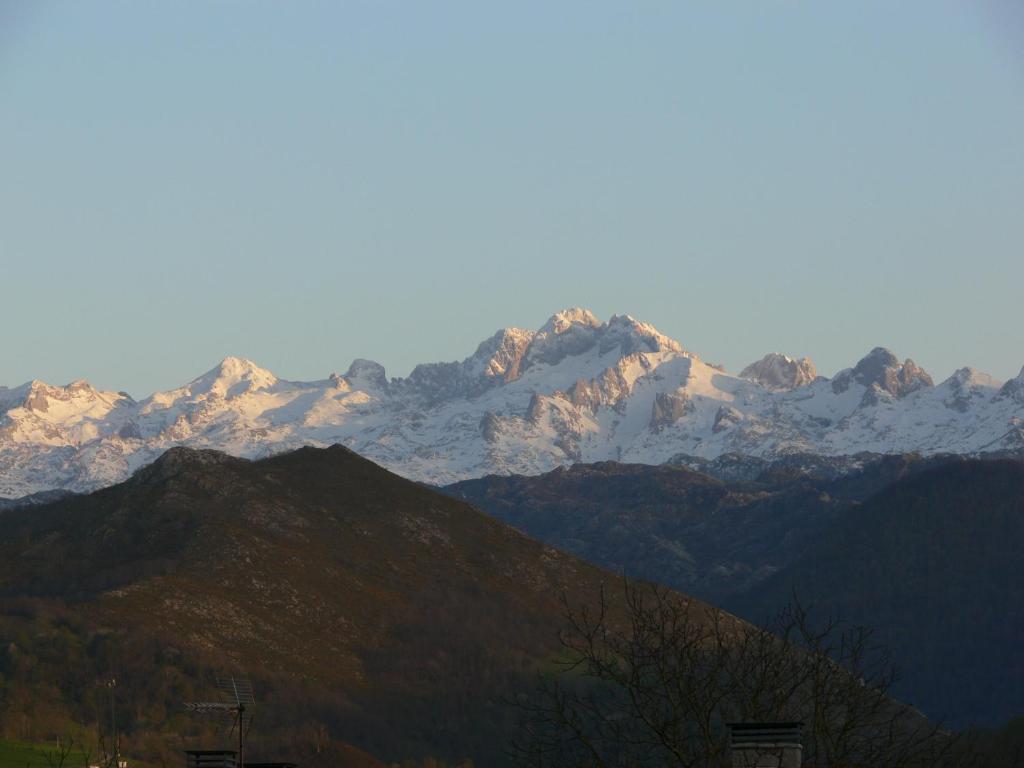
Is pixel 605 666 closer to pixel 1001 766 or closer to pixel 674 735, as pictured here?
pixel 674 735

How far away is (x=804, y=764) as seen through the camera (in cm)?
5597

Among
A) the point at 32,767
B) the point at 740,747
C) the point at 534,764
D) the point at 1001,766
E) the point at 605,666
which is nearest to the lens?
the point at 740,747

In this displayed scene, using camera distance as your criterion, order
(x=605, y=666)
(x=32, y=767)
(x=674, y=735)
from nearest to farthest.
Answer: (x=674, y=735) < (x=605, y=666) < (x=32, y=767)

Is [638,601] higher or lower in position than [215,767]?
higher

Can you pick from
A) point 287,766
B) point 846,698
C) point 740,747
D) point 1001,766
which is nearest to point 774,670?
point 846,698

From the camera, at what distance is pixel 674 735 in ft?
181

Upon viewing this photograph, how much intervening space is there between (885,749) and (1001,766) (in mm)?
107343

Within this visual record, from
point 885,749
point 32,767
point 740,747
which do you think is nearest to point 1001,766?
point 32,767

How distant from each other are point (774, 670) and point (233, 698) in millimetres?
16561

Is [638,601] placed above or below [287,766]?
above

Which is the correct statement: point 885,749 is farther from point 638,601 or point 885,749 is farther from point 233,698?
point 233,698

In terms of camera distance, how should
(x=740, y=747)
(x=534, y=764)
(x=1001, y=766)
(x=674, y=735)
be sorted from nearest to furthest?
(x=740, y=747), (x=674, y=735), (x=534, y=764), (x=1001, y=766)

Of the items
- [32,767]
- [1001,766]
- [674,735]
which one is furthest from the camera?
[32,767]

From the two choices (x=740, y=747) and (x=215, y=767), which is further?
(x=215, y=767)
